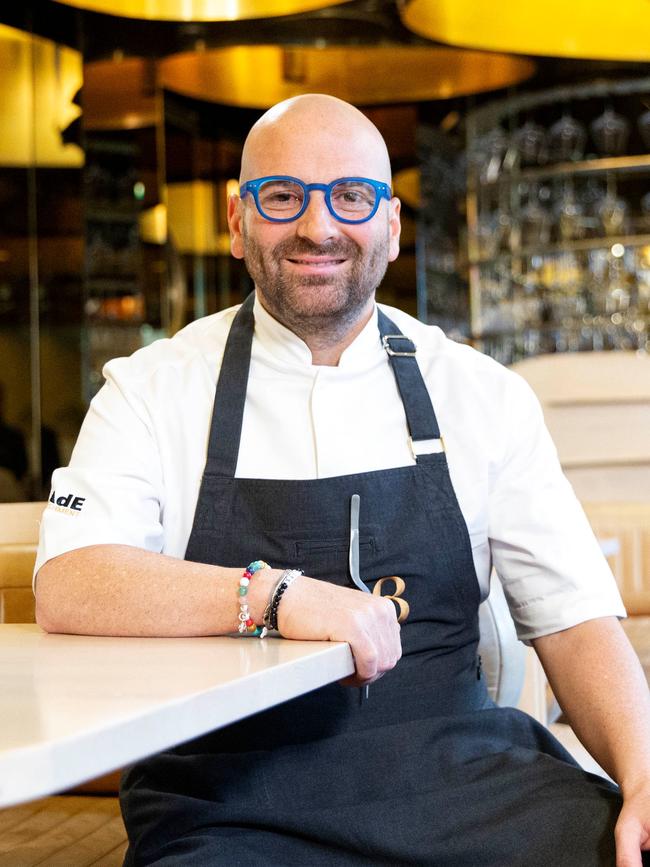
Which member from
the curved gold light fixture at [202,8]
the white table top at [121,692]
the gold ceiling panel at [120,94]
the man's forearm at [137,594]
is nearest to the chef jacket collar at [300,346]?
the man's forearm at [137,594]

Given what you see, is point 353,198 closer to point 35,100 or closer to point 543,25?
point 543,25

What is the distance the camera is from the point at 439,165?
26.5 ft

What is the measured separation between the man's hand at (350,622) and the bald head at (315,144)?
607mm

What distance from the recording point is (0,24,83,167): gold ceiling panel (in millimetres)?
6285

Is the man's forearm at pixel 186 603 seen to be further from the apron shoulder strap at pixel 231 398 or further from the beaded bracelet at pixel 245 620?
the apron shoulder strap at pixel 231 398

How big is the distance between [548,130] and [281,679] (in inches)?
282

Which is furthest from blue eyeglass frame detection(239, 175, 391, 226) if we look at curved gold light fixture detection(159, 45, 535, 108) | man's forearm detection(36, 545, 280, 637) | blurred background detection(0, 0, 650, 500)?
curved gold light fixture detection(159, 45, 535, 108)

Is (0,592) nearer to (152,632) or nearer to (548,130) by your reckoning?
(152,632)

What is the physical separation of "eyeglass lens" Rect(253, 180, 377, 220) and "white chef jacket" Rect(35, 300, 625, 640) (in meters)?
0.16

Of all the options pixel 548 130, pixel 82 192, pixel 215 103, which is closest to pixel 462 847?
pixel 82 192

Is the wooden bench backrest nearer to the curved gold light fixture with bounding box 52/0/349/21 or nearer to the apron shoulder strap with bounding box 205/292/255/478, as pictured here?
the apron shoulder strap with bounding box 205/292/255/478

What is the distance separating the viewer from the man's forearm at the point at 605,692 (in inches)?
54.4

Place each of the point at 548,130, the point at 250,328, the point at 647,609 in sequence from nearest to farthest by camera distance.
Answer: the point at 250,328 < the point at 647,609 < the point at 548,130

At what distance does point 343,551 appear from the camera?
5.00 ft
